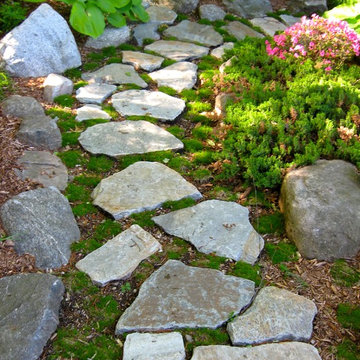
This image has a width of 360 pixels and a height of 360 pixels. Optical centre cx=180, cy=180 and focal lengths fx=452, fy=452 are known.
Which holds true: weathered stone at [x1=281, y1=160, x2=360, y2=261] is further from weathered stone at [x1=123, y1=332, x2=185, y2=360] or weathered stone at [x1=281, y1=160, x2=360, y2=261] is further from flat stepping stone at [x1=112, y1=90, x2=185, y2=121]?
flat stepping stone at [x1=112, y1=90, x2=185, y2=121]

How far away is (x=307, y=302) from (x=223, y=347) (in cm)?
73

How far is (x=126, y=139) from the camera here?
4.61 m

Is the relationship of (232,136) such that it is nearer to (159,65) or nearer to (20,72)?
(159,65)

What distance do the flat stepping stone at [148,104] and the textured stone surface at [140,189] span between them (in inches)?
40.9

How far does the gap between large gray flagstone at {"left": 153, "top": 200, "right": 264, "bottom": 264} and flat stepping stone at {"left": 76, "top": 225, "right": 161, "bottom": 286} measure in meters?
0.23

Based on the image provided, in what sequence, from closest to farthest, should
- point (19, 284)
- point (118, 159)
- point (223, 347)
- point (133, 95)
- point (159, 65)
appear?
point (223, 347) → point (19, 284) → point (118, 159) → point (133, 95) → point (159, 65)

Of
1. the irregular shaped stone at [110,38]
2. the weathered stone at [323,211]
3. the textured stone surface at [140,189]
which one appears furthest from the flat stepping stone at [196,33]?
the weathered stone at [323,211]

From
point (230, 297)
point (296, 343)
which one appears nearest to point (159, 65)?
point (230, 297)

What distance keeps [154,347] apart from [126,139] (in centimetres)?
244

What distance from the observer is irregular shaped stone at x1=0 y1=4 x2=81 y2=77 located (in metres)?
5.58

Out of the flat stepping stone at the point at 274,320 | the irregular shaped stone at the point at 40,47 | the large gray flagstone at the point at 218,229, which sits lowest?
the flat stepping stone at the point at 274,320

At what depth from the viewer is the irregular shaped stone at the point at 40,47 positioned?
5.58 metres

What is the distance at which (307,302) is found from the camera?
3074 millimetres

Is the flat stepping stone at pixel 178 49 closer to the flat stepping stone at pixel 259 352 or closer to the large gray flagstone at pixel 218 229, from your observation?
the large gray flagstone at pixel 218 229
